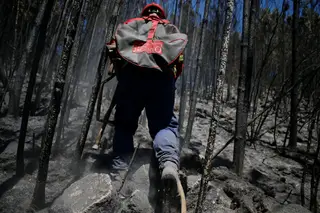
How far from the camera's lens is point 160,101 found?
169 cm

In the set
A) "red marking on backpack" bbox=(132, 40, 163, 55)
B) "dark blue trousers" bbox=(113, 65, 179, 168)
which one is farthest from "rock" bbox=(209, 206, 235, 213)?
"red marking on backpack" bbox=(132, 40, 163, 55)

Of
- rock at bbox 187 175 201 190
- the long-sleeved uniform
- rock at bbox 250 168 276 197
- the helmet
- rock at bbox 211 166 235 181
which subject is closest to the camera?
the long-sleeved uniform

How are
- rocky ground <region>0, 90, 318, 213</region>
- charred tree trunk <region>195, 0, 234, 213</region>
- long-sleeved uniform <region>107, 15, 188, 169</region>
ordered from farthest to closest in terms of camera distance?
long-sleeved uniform <region>107, 15, 188, 169</region> → rocky ground <region>0, 90, 318, 213</region> → charred tree trunk <region>195, 0, 234, 213</region>

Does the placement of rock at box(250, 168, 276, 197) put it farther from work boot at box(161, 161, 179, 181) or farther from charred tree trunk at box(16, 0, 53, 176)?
charred tree trunk at box(16, 0, 53, 176)

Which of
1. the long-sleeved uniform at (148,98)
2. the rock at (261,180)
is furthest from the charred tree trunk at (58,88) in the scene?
the rock at (261,180)

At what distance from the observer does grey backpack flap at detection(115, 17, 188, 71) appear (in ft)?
5.17

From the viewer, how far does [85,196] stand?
1386 millimetres

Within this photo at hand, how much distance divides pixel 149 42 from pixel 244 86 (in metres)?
1.61

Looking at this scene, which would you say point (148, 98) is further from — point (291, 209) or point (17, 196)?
point (291, 209)

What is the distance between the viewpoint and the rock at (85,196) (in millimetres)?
1308

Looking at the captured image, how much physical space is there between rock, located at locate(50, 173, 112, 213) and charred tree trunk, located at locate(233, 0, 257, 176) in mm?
1763

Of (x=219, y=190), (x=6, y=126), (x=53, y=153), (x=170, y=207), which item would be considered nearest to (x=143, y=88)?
(x=170, y=207)

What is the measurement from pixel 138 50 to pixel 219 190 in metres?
1.39

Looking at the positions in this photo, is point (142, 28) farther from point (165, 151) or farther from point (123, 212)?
point (123, 212)
